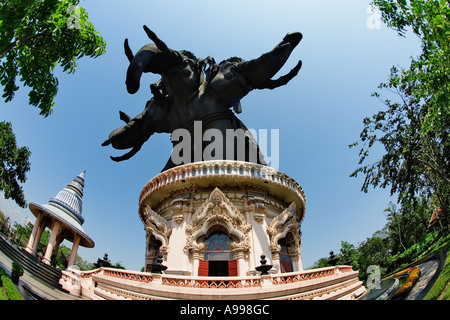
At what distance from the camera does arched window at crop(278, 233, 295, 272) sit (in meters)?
15.2

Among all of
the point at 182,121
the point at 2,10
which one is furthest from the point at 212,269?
the point at 2,10

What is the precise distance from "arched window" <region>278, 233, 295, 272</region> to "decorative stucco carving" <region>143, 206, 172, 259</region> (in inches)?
231

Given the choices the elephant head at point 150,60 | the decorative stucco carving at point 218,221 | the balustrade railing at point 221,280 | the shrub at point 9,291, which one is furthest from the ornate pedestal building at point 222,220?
the shrub at point 9,291

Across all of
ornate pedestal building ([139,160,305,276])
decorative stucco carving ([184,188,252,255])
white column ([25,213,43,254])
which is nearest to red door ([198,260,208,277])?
ornate pedestal building ([139,160,305,276])

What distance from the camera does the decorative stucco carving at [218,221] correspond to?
1417 cm

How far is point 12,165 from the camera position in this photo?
26.2m

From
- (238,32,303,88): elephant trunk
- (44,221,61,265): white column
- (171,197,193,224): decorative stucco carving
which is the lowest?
(171,197,193,224): decorative stucco carving

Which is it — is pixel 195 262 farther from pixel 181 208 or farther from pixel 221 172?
pixel 221 172

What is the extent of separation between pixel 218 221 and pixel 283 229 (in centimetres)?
348

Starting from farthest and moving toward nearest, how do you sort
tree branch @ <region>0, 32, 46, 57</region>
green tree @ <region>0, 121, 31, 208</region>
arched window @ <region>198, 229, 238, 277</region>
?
green tree @ <region>0, 121, 31, 208</region> < arched window @ <region>198, 229, 238, 277</region> < tree branch @ <region>0, 32, 46, 57</region>

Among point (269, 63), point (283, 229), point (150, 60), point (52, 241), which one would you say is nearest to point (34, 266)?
point (150, 60)

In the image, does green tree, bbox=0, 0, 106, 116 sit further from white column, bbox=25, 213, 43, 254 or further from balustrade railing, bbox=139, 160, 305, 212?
white column, bbox=25, 213, 43, 254

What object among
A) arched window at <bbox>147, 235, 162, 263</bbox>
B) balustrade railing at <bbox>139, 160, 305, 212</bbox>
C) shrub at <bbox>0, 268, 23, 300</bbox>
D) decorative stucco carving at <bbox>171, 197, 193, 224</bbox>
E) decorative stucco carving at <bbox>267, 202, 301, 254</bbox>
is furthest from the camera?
arched window at <bbox>147, 235, 162, 263</bbox>
